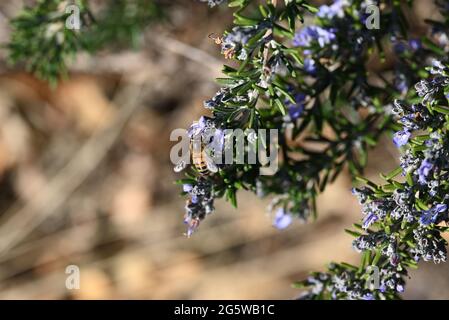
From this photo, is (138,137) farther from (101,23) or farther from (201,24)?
(101,23)

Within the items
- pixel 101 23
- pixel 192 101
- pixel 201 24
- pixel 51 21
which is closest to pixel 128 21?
pixel 101 23

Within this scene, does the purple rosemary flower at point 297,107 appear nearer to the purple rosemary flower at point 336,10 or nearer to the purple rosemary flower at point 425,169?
the purple rosemary flower at point 336,10

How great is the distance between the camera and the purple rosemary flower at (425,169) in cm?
194

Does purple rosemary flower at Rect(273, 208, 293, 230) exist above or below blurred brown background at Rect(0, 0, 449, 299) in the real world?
below

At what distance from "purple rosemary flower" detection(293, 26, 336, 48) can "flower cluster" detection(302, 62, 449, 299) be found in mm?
524

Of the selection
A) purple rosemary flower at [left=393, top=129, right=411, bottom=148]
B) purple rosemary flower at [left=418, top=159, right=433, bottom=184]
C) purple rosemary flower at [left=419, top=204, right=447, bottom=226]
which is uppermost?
purple rosemary flower at [left=393, top=129, right=411, bottom=148]

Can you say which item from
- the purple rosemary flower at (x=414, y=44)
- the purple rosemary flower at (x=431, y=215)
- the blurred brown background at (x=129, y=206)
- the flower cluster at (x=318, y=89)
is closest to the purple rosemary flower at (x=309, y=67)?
the flower cluster at (x=318, y=89)

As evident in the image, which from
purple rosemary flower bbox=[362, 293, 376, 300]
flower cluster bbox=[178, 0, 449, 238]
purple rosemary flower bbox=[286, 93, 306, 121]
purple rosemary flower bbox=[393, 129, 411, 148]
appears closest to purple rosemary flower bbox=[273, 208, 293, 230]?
flower cluster bbox=[178, 0, 449, 238]

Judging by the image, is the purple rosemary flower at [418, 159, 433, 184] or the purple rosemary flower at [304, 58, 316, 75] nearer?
the purple rosemary flower at [418, 159, 433, 184]

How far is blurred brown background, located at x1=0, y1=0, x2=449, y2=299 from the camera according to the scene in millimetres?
4918

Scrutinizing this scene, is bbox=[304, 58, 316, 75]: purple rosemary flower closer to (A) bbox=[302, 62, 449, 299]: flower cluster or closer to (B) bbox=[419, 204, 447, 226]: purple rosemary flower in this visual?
(A) bbox=[302, 62, 449, 299]: flower cluster

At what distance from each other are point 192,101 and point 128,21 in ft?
5.43
